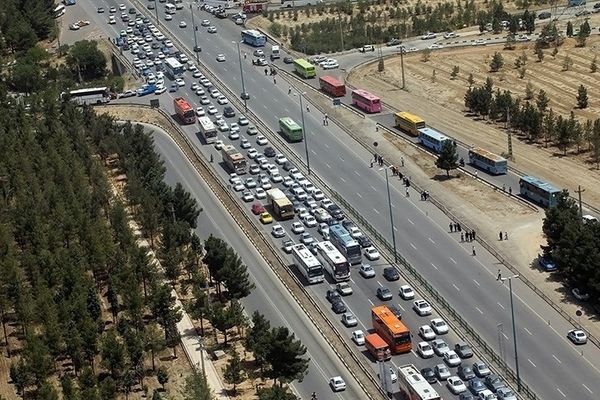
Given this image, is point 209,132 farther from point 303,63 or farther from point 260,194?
point 303,63

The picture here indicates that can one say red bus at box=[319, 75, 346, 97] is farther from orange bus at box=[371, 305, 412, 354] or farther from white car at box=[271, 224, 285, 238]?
orange bus at box=[371, 305, 412, 354]

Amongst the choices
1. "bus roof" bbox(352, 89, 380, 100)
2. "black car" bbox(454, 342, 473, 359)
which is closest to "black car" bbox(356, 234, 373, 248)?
"black car" bbox(454, 342, 473, 359)

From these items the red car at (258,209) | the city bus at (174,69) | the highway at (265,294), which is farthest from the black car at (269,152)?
the city bus at (174,69)

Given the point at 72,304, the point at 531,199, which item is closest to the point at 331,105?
the point at 531,199

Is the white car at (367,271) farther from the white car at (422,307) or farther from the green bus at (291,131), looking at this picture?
the green bus at (291,131)

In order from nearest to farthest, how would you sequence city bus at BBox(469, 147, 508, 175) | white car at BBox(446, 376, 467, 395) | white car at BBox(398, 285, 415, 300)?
white car at BBox(446, 376, 467, 395), white car at BBox(398, 285, 415, 300), city bus at BBox(469, 147, 508, 175)

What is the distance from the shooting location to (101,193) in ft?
408

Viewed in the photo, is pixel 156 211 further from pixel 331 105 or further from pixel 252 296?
pixel 331 105

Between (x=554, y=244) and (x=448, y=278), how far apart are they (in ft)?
36.2

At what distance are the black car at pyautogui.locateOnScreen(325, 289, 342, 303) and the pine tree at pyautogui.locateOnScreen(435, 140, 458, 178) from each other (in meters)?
34.2

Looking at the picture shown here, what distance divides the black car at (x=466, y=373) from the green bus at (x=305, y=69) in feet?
328

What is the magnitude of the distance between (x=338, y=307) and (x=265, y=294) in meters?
8.82

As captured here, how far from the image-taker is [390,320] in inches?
3740

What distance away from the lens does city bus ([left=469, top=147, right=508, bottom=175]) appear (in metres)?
134
